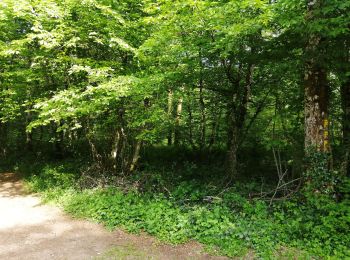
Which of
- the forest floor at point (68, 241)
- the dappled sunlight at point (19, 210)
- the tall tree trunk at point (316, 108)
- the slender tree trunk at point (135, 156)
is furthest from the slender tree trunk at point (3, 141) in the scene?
the tall tree trunk at point (316, 108)

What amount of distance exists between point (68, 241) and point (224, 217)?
3.64 m

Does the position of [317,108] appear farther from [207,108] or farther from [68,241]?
[68,241]

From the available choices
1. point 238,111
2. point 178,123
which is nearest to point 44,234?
point 238,111

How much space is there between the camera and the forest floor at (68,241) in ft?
19.7

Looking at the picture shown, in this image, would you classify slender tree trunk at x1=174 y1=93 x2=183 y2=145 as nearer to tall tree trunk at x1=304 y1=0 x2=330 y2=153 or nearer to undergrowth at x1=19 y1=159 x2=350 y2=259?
undergrowth at x1=19 y1=159 x2=350 y2=259

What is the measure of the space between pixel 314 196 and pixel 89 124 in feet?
27.9

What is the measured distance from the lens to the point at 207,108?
12.9 m

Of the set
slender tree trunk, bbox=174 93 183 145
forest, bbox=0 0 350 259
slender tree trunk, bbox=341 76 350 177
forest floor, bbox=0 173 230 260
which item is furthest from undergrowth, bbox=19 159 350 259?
slender tree trunk, bbox=174 93 183 145

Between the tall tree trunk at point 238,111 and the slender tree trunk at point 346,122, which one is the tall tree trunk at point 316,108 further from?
the tall tree trunk at point 238,111

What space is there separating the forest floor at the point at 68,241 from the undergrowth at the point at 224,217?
0.28 metres

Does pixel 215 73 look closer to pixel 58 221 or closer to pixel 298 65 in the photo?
pixel 298 65

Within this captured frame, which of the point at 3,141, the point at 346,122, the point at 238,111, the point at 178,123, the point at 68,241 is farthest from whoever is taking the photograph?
the point at 3,141

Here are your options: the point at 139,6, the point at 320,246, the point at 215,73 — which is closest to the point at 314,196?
the point at 320,246

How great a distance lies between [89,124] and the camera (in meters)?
11.7
